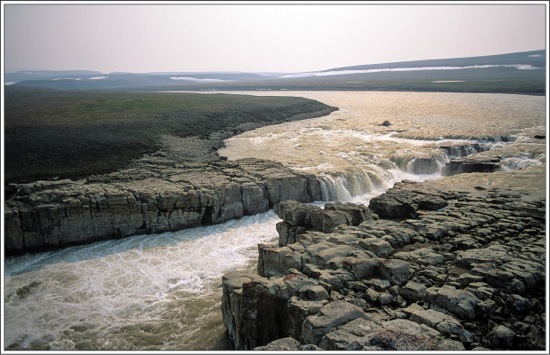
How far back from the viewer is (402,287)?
40.5ft

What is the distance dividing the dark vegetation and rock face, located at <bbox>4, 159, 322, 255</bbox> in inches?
130

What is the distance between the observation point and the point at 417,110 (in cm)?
7594

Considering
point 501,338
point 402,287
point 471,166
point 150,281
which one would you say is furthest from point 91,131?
point 501,338

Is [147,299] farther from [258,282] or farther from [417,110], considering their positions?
[417,110]

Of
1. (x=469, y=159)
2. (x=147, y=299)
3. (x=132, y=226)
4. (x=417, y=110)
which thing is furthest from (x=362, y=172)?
(x=417, y=110)

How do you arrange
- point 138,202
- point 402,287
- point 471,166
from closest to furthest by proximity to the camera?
point 402,287 < point 138,202 < point 471,166

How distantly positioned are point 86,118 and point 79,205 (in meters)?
27.3

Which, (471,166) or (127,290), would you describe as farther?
(471,166)

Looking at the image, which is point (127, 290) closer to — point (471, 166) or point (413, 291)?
point (413, 291)

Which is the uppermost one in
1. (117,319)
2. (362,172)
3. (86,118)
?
(86,118)

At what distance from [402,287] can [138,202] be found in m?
17.9

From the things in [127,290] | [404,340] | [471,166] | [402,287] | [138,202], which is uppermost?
[404,340]

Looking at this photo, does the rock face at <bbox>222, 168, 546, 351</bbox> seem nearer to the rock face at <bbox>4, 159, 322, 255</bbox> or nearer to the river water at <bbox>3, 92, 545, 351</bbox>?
the river water at <bbox>3, 92, 545, 351</bbox>

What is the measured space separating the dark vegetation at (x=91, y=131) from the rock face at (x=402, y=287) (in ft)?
66.6
